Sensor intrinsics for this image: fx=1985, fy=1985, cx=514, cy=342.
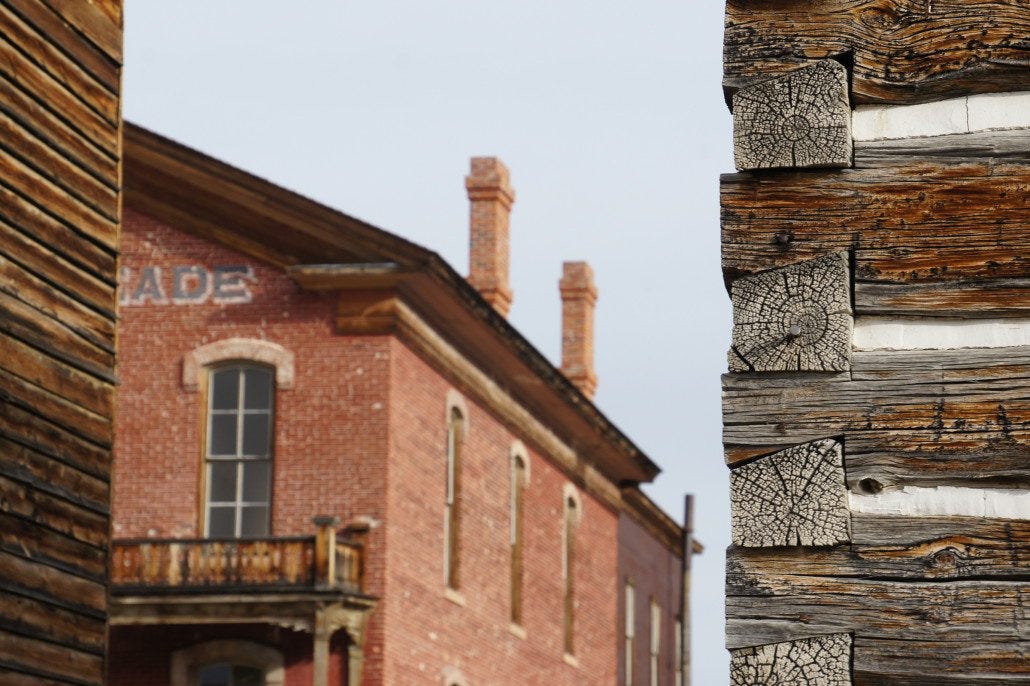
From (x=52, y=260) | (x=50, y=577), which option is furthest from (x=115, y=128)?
(x=50, y=577)

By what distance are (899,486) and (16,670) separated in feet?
20.6

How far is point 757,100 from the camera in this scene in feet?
17.6

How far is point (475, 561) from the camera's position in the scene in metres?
28.9

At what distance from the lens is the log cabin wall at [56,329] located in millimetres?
10219

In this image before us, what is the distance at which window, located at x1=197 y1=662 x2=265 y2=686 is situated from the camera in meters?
24.7

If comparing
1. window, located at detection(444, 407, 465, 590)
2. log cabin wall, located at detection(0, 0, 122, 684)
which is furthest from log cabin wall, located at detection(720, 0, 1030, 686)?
window, located at detection(444, 407, 465, 590)

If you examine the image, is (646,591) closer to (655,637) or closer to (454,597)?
(655,637)

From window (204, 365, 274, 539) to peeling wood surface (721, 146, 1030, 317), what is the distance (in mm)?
20661

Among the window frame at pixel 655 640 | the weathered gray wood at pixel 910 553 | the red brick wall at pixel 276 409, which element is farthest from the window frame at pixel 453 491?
the weathered gray wood at pixel 910 553

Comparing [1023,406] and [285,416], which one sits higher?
[285,416]

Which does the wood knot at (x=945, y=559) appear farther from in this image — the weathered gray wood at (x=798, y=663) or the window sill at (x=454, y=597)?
the window sill at (x=454, y=597)

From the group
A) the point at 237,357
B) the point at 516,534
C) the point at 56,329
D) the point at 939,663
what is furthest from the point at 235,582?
the point at 939,663

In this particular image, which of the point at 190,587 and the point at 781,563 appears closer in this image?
the point at 781,563

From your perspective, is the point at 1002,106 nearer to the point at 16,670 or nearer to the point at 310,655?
the point at 16,670
